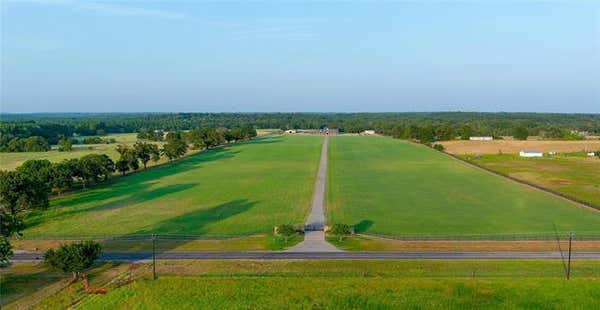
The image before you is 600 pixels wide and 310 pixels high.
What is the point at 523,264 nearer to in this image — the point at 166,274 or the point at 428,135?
the point at 166,274

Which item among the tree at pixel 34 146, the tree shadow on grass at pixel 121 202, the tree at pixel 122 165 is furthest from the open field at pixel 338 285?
the tree at pixel 34 146

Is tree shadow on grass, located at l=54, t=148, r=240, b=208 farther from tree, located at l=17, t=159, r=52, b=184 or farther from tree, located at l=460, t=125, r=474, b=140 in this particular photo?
tree, located at l=460, t=125, r=474, b=140

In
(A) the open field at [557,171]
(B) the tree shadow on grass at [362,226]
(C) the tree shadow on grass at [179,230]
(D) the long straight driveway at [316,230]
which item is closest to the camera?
(D) the long straight driveway at [316,230]

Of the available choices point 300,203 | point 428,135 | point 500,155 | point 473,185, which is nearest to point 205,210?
point 300,203

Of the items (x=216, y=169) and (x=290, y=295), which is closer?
(x=290, y=295)

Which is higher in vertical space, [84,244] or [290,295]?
[84,244]

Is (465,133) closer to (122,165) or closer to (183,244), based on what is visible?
(122,165)

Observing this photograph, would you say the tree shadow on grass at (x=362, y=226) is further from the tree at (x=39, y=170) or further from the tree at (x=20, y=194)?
the tree at (x=39, y=170)
